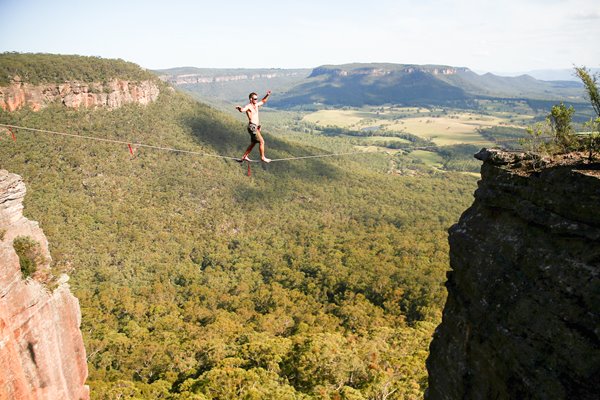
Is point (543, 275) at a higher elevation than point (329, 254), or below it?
higher

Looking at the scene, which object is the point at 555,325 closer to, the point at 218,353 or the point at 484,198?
the point at 484,198

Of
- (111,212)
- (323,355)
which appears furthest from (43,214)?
(323,355)

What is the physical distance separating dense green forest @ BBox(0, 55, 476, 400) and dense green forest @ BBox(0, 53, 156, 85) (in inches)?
287

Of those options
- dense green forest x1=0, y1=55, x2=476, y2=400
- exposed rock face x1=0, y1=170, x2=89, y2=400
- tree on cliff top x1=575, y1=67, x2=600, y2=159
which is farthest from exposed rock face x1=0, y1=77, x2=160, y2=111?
tree on cliff top x1=575, y1=67, x2=600, y2=159

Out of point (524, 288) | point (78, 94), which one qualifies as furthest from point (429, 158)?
point (524, 288)

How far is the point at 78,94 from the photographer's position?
7944 cm

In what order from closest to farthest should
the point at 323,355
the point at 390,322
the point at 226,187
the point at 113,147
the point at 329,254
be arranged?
the point at 323,355 < the point at 390,322 < the point at 329,254 < the point at 113,147 < the point at 226,187

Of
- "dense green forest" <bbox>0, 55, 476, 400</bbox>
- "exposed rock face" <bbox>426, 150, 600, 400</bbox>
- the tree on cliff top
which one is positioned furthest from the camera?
"dense green forest" <bbox>0, 55, 476, 400</bbox>

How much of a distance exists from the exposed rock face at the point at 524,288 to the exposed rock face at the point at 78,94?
265ft

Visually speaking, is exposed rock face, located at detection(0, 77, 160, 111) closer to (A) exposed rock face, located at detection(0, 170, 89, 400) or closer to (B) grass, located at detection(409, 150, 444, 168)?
(A) exposed rock face, located at detection(0, 170, 89, 400)

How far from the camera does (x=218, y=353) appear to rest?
3144 cm

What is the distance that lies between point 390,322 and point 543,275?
34315 millimetres

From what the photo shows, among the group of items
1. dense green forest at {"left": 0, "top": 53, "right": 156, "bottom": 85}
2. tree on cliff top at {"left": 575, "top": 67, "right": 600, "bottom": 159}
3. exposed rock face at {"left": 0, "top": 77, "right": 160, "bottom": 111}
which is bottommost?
tree on cliff top at {"left": 575, "top": 67, "right": 600, "bottom": 159}

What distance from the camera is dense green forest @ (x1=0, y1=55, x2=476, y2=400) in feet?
90.6
